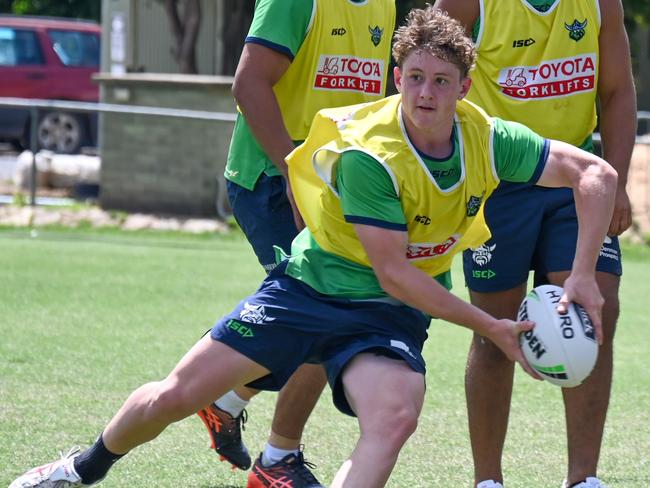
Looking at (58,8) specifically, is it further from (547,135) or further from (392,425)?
(392,425)

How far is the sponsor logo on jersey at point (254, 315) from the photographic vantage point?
4.20 meters

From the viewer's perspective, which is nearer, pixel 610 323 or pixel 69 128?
pixel 610 323

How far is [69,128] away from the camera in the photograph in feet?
62.1

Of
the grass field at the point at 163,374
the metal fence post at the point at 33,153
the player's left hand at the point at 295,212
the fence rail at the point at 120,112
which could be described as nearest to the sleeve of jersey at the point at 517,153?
A: the player's left hand at the point at 295,212

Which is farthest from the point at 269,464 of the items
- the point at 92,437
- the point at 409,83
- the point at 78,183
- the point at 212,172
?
the point at 78,183

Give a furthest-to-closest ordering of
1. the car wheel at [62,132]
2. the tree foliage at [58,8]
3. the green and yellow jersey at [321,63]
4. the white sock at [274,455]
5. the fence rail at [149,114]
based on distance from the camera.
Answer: the tree foliage at [58,8] < the car wheel at [62,132] < the fence rail at [149,114] < the white sock at [274,455] < the green and yellow jersey at [321,63]

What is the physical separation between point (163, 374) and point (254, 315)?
2902 millimetres

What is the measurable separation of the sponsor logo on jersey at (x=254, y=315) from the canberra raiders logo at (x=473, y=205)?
734mm

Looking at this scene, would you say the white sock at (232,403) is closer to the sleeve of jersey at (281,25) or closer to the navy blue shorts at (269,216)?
the navy blue shorts at (269,216)

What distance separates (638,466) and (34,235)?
30.9 feet

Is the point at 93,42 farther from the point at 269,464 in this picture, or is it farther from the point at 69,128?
the point at 269,464

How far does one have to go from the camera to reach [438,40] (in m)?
4.02

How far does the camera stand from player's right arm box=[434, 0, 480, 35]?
4805 mm

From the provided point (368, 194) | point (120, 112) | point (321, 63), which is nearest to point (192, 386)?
point (368, 194)
